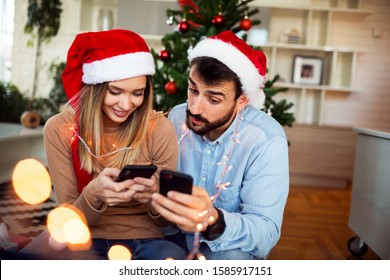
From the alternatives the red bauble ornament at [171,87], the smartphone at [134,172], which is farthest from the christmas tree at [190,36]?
the smartphone at [134,172]

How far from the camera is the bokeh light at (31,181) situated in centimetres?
296

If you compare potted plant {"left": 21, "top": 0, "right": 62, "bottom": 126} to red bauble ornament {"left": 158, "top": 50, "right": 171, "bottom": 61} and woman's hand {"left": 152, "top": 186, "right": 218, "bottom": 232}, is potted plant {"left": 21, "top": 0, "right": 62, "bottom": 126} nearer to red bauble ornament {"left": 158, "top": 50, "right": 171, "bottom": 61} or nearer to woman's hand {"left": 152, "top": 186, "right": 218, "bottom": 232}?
red bauble ornament {"left": 158, "top": 50, "right": 171, "bottom": 61}

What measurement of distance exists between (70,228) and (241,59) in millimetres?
605

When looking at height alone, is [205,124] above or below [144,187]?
above

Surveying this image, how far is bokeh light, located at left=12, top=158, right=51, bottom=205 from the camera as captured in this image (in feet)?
9.70

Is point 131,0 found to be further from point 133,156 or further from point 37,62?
point 133,156

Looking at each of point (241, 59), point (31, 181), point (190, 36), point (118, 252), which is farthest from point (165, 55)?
point (31, 181)

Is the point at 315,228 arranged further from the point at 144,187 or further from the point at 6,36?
the point at 6,36

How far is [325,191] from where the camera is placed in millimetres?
3854

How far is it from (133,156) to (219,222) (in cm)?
27

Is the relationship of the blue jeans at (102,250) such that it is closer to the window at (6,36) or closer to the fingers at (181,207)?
the fingers at (181,207)

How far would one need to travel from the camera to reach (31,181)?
318 centimetres

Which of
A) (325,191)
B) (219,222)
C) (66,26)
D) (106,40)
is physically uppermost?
(66,26)

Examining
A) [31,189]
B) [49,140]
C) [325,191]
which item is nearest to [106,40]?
[49,140]
